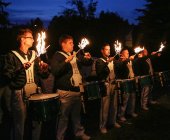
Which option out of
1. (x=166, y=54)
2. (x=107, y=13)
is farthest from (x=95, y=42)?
(x=107, y=13)

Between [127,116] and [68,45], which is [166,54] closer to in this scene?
[127,116]

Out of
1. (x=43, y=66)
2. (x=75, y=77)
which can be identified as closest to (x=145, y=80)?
(x=75, y=77)

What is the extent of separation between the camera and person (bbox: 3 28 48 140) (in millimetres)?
5477

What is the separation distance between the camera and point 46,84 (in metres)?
10.8

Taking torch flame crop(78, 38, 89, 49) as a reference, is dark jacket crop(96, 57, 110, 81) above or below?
below

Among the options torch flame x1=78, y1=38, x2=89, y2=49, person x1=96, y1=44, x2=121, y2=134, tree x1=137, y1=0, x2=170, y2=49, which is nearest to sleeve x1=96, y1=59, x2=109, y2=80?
person x1=96, y1=44, x2=121, y2=134

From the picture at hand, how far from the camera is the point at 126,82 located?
316 inches

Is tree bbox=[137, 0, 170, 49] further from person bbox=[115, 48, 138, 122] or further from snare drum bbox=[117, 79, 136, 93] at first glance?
snare drum bbox=[117, 79, 136, 93]

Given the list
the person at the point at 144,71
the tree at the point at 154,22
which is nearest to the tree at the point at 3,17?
the tree at the point at 154,22

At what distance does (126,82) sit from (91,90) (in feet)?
4.29

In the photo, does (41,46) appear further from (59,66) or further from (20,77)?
(59,66)

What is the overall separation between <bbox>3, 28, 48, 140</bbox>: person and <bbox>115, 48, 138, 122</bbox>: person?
2.71 m

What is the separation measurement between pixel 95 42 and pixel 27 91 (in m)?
28.5

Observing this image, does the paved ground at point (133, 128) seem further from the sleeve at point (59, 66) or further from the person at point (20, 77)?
the sleeve at point (59, 66)
